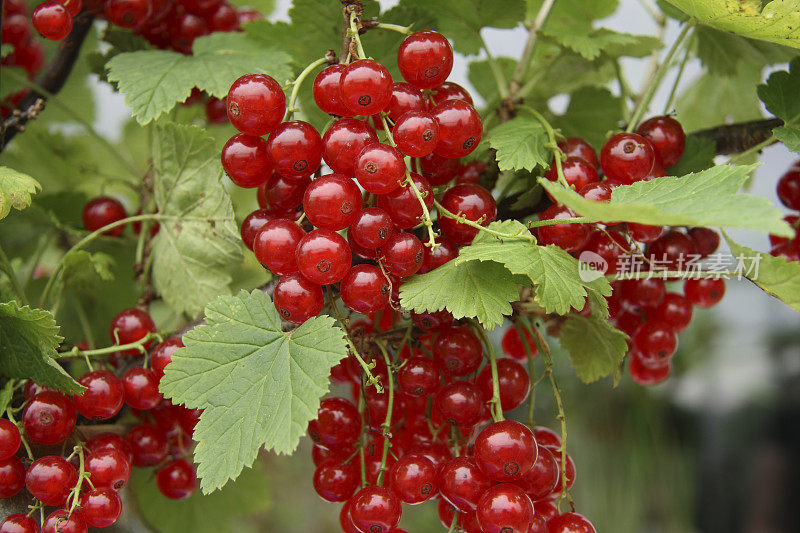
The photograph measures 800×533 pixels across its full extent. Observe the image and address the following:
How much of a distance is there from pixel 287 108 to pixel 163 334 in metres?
0.20

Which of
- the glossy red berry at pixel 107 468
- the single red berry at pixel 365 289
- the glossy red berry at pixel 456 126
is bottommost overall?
the glossy red berry at pixel 107 468

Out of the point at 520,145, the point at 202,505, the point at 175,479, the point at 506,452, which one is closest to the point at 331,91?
the point at 520,145

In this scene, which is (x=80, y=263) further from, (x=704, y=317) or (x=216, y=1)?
(x=704, y=317)

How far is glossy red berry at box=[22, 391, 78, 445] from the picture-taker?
401mm

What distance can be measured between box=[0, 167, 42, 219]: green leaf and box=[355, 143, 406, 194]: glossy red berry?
0.23 m

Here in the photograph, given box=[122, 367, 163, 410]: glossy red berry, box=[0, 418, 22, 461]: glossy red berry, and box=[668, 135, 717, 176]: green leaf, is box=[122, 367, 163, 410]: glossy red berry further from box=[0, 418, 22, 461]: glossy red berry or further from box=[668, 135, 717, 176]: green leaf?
box=[668, 135, 717, 176]: green leaf

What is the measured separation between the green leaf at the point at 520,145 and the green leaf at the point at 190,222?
0.69ft

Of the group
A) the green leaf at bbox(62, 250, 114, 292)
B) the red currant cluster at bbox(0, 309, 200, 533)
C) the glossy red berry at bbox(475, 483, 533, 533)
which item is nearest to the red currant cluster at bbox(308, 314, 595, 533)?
the glossy red berry at bbox(475, 483, 533, 533)

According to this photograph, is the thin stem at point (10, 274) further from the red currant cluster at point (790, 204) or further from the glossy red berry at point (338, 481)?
the red currant cluster at point (790, 204)

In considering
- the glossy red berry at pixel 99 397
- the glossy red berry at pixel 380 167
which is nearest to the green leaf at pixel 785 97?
the glossy red berry at pixel 380 167

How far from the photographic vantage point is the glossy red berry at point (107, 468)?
1.33 feet

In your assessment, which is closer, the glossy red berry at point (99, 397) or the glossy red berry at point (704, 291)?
the glossy red berry at point (99, 397)

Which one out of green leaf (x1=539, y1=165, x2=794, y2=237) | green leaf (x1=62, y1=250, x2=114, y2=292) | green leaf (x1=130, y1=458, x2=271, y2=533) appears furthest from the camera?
green leaf (x1=130, y1=458, x2=271, y2=533)

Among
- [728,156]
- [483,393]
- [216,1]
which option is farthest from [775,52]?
[216,1]
